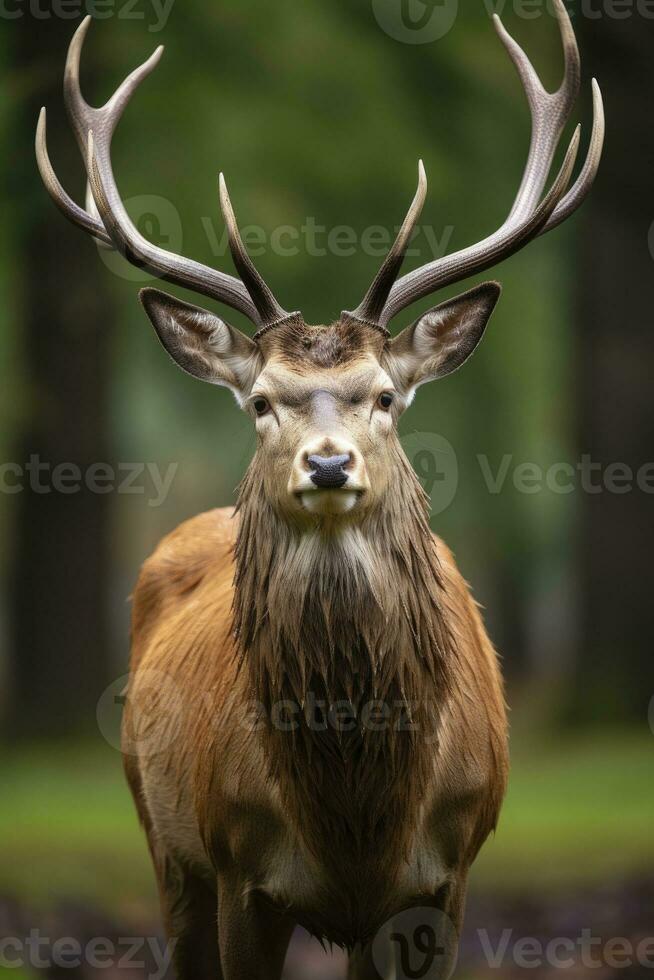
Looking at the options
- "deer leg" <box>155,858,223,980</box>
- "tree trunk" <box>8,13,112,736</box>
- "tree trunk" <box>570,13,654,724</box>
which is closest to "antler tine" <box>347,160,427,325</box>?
"deer leg" <box>155,858,223,980</box>

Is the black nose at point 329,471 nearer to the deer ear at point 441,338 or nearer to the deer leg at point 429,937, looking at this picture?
the deer ear at point 441,338

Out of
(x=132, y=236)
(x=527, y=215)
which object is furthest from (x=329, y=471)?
A: (x=527, y=215)

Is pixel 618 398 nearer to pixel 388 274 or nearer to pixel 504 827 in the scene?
pixel 504 827

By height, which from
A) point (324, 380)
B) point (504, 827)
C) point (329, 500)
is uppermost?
point (324, 380)

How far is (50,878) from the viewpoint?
10.4 metres

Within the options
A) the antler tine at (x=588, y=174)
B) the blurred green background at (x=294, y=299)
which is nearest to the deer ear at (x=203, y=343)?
the antler tine at (x=588, y=174)

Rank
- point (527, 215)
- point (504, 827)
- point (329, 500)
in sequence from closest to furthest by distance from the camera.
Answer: point (329, 500) → point (527, 215) → point (504, 827)

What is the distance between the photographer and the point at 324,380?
18.4 feet

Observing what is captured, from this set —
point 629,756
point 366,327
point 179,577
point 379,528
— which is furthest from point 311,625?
point 629,756

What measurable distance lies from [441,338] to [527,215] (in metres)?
0.72

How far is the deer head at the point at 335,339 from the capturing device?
5.47 metres

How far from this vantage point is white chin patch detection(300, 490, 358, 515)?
5328 mm

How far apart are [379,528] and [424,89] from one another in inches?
284

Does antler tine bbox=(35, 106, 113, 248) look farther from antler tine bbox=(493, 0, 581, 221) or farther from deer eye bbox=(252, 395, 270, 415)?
antler tine bbox=(493, 0, 581, 221)
